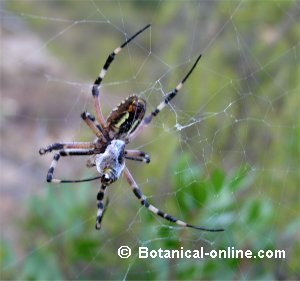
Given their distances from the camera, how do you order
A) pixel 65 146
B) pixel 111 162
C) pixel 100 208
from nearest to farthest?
A: pixel 111 162 < pixel 65 146 < pixel 100 208

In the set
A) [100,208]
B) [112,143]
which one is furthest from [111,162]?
[100,208]

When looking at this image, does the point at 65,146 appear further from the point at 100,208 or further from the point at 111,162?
the point at 100,208

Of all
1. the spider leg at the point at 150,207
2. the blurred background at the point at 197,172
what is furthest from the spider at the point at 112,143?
the blurred background at the point at 197,172

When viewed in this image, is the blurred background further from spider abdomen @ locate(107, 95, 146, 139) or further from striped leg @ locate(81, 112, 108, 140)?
striped leg @ locate(81, 112, 108, 140)

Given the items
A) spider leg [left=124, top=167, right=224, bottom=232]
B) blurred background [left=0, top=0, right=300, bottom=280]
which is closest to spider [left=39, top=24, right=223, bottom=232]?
spider leg [left=124, top=167, right=224, bottom=232]

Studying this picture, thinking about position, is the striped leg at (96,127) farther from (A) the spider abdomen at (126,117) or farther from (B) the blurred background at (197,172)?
(B) the blurred background at (197,172)

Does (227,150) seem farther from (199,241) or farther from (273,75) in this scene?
(199,241)

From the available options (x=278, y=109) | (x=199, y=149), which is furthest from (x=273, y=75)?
(x=199, y=149)

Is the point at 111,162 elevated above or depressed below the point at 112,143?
below
